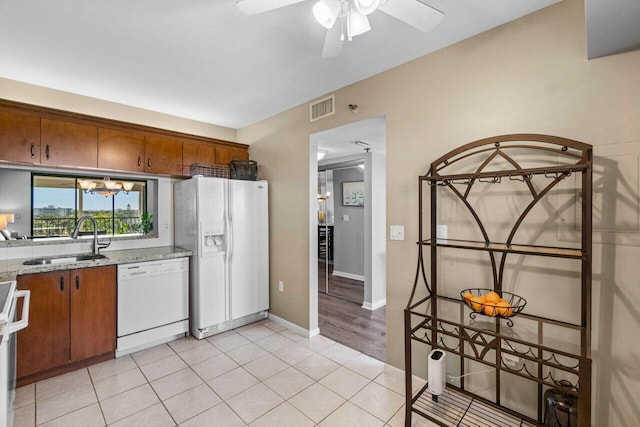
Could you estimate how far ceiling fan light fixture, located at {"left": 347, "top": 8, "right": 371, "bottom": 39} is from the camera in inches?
54.1

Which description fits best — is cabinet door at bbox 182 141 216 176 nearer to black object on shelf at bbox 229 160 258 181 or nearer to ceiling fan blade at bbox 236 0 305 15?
black object on shelf at bbox 229 160 258 181

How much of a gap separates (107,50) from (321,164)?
3.82m

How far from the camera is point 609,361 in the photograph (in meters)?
1.49

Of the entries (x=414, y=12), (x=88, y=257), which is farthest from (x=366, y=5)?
(x=88, y=257)

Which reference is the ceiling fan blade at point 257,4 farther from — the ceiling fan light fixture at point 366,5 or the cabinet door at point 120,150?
the cabinet door at point 120,150

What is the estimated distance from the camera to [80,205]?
2994 millimetres

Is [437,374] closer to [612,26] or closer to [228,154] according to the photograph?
[612,26]

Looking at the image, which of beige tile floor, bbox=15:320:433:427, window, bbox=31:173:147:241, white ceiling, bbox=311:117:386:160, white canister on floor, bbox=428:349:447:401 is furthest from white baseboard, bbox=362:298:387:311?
window, bbox=31:173:147:241

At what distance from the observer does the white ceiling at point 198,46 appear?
1.68m

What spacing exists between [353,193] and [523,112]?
3.94 metres

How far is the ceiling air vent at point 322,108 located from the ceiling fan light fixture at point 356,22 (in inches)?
54.5

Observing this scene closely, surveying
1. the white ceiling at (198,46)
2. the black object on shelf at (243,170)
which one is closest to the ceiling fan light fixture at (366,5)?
the white ceiling at (198,46)

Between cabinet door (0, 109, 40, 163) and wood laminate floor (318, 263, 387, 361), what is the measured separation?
3.23 m

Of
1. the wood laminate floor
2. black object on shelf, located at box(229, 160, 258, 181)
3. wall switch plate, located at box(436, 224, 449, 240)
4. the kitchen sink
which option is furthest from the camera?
black object on shelf, located at box(229, 160, 258, 181)
